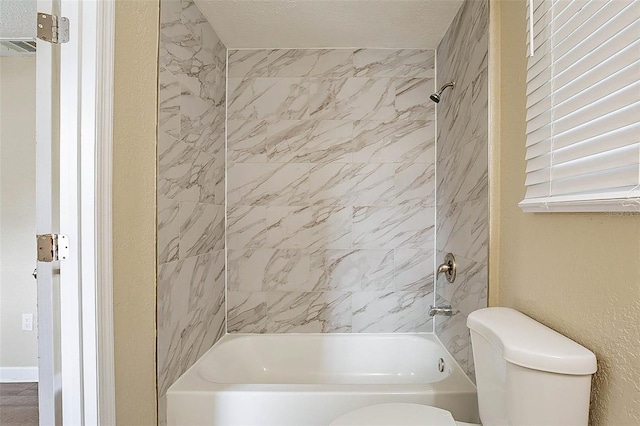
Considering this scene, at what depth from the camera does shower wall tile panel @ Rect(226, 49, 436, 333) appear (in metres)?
2.70

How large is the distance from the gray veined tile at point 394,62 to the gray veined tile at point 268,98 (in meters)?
0.39

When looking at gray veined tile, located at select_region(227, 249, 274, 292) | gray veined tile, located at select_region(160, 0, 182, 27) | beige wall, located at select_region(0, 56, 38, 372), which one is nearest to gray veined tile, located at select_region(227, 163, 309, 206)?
gray veined tile, located at select_region(227, 249, 274, 292)

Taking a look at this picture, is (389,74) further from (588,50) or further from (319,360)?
(319,360)

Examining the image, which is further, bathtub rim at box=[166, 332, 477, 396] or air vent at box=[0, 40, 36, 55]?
air vent at box=[0, 40, 36, 55]

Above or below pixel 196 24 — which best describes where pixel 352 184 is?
below

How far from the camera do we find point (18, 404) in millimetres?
2582

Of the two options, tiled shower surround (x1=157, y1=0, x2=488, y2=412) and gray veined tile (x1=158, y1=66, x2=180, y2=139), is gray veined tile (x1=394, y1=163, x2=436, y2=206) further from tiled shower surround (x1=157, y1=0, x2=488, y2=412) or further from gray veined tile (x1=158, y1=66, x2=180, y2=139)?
gray veined tile (x1=158, y1=66, x2=180, y2=139)

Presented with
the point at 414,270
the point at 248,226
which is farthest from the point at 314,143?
the point at 414,270


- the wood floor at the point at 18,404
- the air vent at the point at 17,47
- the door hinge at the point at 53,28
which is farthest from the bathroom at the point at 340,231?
the air vent at the point at 17,47

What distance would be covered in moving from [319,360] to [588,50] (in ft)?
7.26

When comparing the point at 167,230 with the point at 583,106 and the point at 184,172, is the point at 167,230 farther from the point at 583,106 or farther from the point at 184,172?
the point at 583,106

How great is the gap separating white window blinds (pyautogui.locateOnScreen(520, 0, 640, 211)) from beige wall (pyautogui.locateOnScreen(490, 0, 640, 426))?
0.08 metres

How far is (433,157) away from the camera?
8.82ft

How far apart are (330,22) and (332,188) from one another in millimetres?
993
